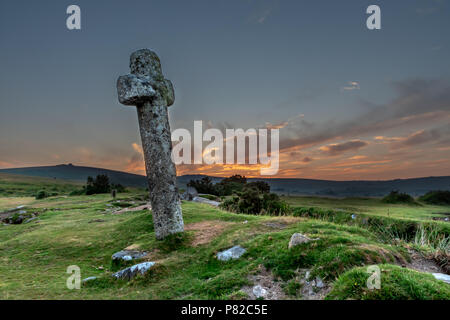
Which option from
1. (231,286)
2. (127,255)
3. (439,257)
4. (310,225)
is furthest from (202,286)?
(439,257)

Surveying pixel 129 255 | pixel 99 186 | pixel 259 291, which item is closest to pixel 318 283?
pixel 259 291

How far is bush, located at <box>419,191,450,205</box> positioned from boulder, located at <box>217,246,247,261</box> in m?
37.0

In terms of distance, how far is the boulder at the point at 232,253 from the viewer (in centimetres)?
671

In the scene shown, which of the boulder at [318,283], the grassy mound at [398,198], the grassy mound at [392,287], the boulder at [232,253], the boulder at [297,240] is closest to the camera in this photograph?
the grassy mound at [392,287]

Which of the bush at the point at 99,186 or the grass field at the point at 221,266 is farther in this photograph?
the bush at the point at 99,186

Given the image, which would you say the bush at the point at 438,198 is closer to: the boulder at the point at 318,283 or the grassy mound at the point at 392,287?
the grassy mound at the point at 392,287

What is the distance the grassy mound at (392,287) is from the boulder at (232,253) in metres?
3.09

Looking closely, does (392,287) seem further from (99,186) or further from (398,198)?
(99,186)

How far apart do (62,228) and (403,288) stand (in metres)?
16.8

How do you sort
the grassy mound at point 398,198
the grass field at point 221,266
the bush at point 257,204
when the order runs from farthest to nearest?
the grassy mound at point 398,198, the bush at point 257,204, the grass field at point 221,266

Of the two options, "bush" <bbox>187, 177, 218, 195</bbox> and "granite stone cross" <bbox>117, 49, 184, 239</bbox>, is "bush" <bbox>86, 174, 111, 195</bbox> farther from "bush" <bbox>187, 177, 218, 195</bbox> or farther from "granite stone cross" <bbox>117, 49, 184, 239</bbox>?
"granite stone cross" <bbox>117, 49, 184, 239</bbox>

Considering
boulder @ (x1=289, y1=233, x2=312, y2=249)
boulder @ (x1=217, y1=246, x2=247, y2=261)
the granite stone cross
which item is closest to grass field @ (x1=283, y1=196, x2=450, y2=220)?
boulder @ (x1=289, y1=233, x2=312, y2=249)

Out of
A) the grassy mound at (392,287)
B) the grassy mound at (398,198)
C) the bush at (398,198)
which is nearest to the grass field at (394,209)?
the grassy mound at (398,198)
